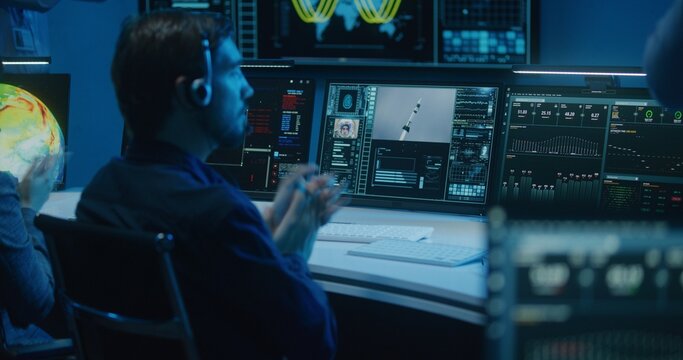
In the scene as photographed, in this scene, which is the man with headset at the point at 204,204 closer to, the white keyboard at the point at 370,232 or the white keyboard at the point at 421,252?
the white keyboard at the point at 421,252

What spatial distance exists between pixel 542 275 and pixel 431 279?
91 centimetres

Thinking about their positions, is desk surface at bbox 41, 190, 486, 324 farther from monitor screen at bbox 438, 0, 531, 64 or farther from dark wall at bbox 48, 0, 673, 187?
dark wall at bbox 48, 0, 673, 187

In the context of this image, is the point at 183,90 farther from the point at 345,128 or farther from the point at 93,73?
the point at 93,73

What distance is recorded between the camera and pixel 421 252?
68.2 inches

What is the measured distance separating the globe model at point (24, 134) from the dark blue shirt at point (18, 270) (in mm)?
407

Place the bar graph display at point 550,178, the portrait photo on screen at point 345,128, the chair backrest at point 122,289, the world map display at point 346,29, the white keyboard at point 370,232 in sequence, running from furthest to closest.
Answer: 1. the world map display at point 346,29
2. the portrait photo on screen at point 345,128
3. the bar graph display at point 550,178
4. the white keyboard at point 370,232
5. the chair backrest at point 122,289

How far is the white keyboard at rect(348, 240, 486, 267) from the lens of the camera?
5.46ft

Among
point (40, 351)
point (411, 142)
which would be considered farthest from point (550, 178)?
point (40, 351)

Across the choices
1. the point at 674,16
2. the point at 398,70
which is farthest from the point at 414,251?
the point at 398,70

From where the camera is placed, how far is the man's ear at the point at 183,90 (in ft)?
4.16

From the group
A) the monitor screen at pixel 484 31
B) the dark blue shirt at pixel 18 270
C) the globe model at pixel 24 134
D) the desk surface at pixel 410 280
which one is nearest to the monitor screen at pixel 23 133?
the globe model at pixel 24 134

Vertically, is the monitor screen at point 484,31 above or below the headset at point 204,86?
above

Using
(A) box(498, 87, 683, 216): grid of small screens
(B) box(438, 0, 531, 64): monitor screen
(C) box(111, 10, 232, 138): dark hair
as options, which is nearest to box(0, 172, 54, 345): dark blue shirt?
(C) box(111, 10, 232, 138): dark hair

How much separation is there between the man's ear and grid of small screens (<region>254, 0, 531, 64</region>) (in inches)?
54.8
